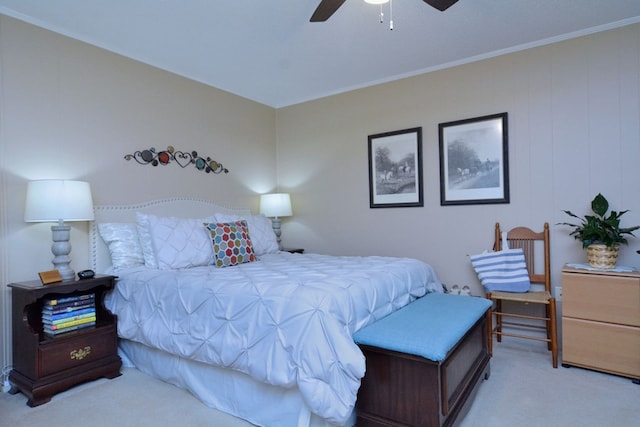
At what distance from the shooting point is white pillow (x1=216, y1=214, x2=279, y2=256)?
11.6 feet

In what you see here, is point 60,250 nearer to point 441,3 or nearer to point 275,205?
point 275,205

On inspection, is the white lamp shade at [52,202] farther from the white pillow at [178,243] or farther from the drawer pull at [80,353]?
the drawer pull at [80,353]

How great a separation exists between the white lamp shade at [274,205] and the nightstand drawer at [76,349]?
6.95ft

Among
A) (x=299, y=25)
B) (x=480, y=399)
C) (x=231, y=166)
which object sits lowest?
(x=480, y=399)

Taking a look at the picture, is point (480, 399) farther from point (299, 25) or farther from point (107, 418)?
point (299, 25)

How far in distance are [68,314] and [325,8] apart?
8.30 feet

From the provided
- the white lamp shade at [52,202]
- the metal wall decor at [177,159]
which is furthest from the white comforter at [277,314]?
the metal wall decor at [177,159]

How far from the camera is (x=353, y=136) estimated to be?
4176 mm

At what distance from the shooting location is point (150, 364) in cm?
258

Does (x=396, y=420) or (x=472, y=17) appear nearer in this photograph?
(x=396, y=420)

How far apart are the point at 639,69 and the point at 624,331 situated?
1922mm

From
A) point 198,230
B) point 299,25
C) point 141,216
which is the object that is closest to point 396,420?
point 198,230

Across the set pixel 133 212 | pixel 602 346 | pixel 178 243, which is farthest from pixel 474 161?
pixel 133 212

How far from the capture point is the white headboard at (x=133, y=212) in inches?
115
